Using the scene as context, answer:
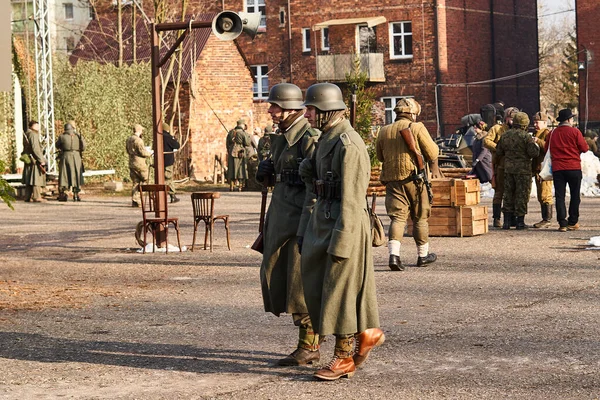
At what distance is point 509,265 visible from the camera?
577 inches

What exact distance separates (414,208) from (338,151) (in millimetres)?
6728

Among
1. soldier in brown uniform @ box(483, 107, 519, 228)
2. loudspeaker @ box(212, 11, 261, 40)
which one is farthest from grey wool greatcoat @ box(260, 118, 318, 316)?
soldier in brown uniform @ box(483, 107, 519, 228)

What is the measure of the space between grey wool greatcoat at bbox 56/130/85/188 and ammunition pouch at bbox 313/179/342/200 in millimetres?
23427

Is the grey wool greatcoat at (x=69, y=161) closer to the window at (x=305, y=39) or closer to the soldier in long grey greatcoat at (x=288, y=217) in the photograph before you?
the soldier in long grey greatcoat at (x=288, y=217)

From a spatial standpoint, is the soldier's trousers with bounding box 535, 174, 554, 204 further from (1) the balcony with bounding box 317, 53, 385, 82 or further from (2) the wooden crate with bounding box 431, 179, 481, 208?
(1) the balcony with bounding box 317, 53, 385, 82

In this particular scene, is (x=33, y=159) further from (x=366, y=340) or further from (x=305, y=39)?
(x=305, y=39)

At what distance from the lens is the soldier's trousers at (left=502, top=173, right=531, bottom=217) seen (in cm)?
1925

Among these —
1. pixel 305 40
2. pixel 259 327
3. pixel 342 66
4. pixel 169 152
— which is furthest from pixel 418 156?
pixel 305 40

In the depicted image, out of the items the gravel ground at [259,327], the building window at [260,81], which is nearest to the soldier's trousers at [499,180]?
the gravel ground at [259,327]

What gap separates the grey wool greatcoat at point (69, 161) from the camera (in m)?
30.7

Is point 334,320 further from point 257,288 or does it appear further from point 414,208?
point 414,208

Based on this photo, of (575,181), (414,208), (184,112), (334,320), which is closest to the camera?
(334,320)

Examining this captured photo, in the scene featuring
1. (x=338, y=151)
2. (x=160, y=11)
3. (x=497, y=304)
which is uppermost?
(x=160, y=11)

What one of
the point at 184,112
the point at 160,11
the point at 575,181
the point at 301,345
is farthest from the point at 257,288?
the point at 184,112
